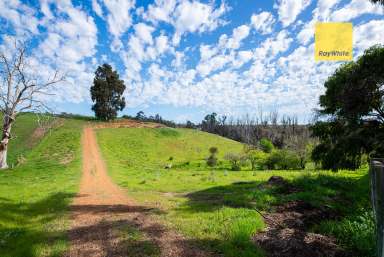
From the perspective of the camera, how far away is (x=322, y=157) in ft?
44.3

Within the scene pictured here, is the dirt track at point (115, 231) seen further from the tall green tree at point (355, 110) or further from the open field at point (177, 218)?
the tall green tree at point (355, 110)

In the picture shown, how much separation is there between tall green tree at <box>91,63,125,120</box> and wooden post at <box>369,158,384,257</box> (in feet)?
199

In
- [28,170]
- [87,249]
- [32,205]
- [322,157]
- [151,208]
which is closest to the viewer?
[87,249]

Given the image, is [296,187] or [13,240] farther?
[296,187]

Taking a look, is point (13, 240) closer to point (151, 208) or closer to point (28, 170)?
point (151, 208)

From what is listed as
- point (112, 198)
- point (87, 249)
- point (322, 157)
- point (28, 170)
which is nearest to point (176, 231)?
point (87, 249)

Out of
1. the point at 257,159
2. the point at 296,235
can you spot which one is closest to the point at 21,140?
the point at 257,159

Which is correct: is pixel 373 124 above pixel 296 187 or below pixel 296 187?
above

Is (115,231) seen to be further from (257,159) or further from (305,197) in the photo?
(257,159)

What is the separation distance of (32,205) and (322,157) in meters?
12.9

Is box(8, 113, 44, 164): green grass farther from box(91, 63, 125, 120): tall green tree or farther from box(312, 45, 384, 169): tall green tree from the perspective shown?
box(312, 45, 384, 169): tall green tree

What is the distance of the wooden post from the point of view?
96.8 inches

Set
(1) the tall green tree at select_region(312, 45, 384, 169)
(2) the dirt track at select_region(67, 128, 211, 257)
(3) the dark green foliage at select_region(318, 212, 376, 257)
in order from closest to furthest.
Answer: (3) the dark green foliage at select_region(318, 212, 376, 257) < (2) the dirt track at select_region(67, 128, 211, 257) < (1) the tall green tree at select_region(312, 45, 384, 169)

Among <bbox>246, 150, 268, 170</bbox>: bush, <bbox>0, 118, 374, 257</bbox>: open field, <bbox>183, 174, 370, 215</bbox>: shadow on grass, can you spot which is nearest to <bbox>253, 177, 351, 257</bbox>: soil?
<bbox>0, 118, 374, 257</bbox>: open field
